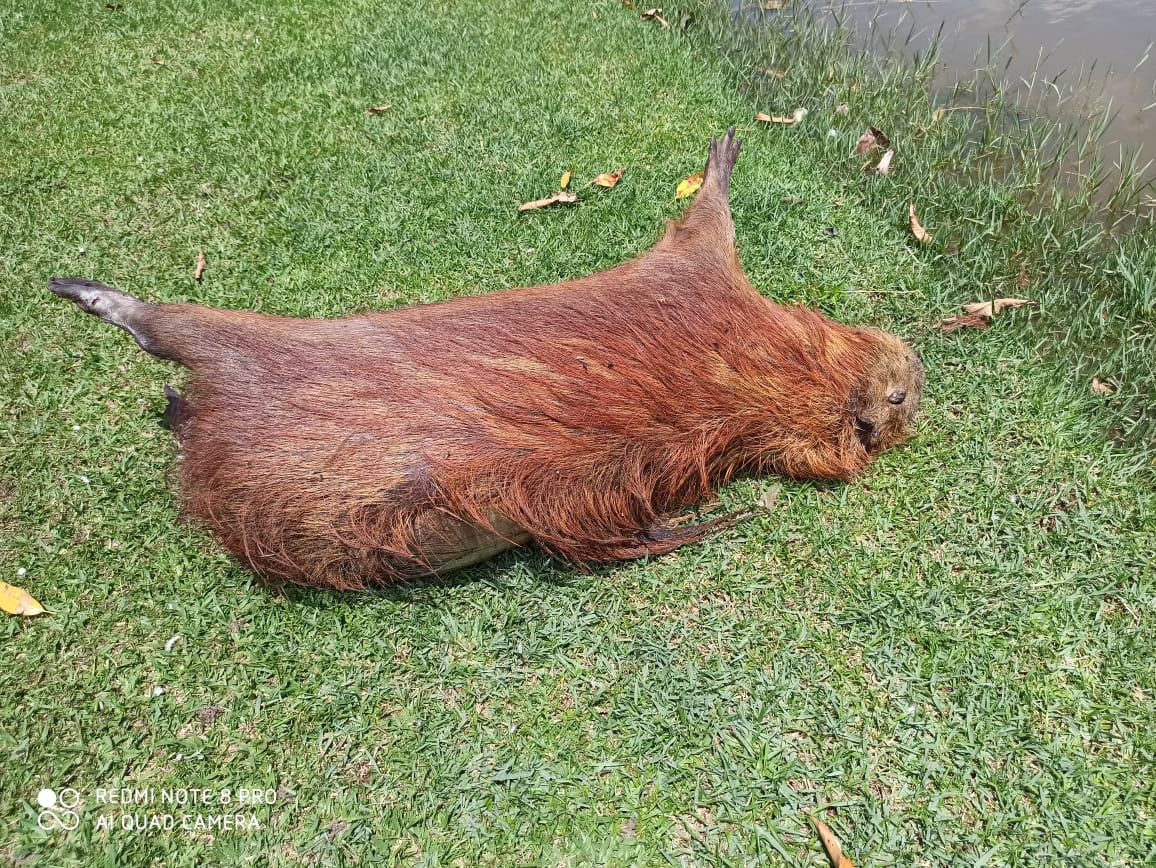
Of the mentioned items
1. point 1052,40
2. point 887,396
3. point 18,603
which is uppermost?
point 1052,40

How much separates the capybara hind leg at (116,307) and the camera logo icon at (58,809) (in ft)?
4.09

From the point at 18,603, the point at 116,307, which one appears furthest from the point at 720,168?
the point at 18,603

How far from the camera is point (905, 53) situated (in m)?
4.55

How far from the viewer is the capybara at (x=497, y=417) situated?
192 cm

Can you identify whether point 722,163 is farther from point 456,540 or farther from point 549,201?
point 456,540

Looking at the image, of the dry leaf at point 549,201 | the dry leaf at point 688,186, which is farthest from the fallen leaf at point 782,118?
the dry leaf at point 549,201

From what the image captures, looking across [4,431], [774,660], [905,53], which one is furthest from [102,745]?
[905,53]

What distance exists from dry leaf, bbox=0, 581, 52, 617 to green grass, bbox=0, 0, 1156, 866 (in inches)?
1.3

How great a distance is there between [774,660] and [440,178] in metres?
2.96

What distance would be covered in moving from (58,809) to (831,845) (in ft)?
6.62

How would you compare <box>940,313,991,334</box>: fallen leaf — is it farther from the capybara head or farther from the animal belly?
the animal belly

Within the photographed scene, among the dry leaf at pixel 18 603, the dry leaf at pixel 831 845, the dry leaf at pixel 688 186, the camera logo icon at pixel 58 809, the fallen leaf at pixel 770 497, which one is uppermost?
the dry leaf at pixel 688 186

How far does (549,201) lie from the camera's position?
3.61 metres

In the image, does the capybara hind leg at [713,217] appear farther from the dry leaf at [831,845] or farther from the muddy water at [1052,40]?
the muddy water at [1052,40]
